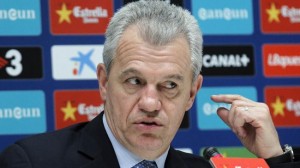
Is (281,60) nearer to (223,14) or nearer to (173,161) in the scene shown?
(223,14)

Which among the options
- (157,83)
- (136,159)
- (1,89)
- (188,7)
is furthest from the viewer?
(188,7)

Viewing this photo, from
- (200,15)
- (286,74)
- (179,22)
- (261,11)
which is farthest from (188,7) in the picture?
(179,22)

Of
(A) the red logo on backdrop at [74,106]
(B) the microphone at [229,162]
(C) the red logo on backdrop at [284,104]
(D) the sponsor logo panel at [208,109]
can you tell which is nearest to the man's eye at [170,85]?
(B) the microphone at [229,162]

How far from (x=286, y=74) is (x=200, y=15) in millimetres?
523

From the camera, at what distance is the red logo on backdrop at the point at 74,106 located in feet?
8.80

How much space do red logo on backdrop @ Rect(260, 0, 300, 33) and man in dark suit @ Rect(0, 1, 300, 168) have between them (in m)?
1.32

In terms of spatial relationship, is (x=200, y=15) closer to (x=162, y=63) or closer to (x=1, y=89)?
(x=1, y=89)

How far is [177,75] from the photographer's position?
1663 mm

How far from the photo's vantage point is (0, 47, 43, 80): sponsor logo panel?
2.62m

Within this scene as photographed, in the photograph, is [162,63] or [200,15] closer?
[162,63]

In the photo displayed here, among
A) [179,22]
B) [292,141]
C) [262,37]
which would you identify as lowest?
[292,141]

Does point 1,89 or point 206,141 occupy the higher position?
point 1,89

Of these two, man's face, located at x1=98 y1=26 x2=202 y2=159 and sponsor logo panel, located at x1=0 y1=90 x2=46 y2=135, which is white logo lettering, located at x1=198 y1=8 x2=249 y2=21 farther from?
man's face, located at x1=98 y1=26 x2=202 y2=159

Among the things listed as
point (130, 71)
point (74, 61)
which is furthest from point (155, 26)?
point (74, 61)
